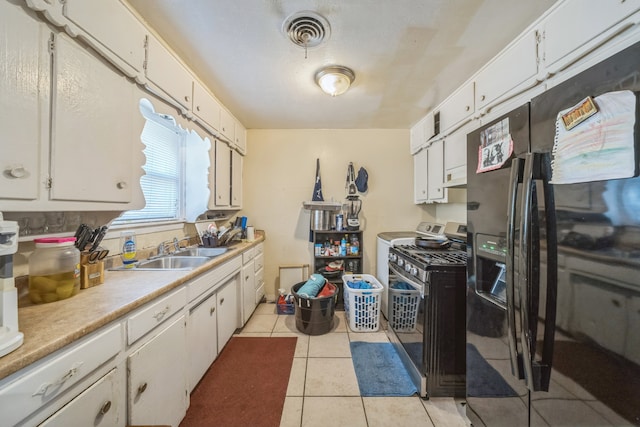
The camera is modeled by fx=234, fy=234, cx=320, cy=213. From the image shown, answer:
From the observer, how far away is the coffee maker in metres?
0.63

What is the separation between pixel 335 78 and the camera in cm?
189

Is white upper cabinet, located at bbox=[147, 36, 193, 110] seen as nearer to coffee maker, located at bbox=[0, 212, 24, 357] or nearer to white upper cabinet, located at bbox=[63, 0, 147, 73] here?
white upper cabinet, located at bbox=[63, 0, 147, 73]

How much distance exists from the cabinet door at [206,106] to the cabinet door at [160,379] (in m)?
1.65

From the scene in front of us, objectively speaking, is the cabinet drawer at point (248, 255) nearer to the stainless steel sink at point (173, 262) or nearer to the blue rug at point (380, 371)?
the stainless steel sink at point (173, 262)

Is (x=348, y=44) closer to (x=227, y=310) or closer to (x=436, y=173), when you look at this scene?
(x=436, y=173)

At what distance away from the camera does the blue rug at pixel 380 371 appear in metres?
1.63

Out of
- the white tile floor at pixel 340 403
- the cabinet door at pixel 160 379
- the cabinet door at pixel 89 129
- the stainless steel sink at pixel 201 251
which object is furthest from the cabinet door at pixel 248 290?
the cabinet door at pixel 89 129

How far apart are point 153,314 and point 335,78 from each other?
1973 millimetres

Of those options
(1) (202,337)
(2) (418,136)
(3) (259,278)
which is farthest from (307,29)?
(3) (259,278)

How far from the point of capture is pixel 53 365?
0.68 meters

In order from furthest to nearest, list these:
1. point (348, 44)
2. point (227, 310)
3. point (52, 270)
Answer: point (227, 310), point (348, 44), point (52, 270)

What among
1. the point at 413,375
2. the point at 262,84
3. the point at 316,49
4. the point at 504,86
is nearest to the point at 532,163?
the point at 504,86

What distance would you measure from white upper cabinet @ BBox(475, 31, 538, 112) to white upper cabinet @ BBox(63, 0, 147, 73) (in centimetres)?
227

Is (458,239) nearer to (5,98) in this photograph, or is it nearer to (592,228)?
(592,228)
